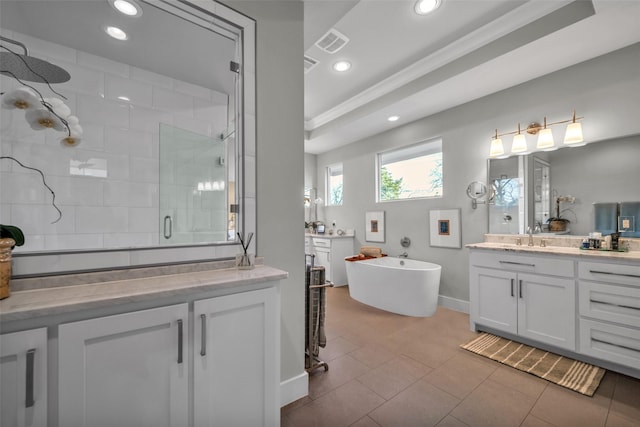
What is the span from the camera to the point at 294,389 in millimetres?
1720

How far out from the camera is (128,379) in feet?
3.10

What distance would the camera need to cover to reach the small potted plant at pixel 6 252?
934mm

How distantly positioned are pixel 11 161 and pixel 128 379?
1469 mm

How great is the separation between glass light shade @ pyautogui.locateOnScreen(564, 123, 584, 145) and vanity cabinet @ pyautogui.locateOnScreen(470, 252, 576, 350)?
1205 mm

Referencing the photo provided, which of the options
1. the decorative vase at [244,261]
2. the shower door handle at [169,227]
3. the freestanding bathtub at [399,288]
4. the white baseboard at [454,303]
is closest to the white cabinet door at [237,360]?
the decorative vase at [244,261]

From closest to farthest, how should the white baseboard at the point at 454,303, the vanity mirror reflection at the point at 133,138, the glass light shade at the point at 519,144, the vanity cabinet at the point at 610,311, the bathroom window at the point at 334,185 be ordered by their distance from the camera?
the vanity mirror reflection at the point at 133,138 → the vanity cabinet at the point at 610,311 → the glass light shade at the point at 519,144 → the white baseboard at the point at 454,303 → the bathroom window at the point at 334,185

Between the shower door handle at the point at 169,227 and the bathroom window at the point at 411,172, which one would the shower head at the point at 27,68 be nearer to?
the shower door handle at the point at 169,227

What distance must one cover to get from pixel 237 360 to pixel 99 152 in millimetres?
2019

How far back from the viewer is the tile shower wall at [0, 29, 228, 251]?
1.46 m

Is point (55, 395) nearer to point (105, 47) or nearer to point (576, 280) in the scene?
point (105, 47)

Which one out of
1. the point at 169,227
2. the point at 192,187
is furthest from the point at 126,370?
the point at 192,187

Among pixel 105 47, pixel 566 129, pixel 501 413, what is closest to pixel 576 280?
pixel 501 413

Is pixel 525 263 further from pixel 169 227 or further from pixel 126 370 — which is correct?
pixel 169 227

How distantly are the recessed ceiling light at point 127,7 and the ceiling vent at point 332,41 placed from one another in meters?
1.50
